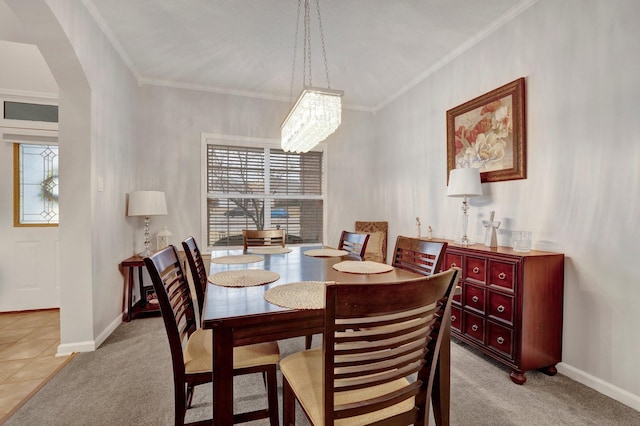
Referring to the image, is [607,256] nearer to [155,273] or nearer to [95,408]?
[155,273]

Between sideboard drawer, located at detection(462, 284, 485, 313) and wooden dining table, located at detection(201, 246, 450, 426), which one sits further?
sideboard drawer, located at detection(462, 284, 485, 313)

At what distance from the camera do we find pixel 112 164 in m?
2.81

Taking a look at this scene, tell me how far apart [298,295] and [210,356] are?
A: 1.63 feet

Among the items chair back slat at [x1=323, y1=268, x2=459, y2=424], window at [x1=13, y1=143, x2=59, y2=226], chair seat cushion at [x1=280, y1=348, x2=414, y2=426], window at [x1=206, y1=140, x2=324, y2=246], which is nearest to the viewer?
chair back slat at [x1=323, y1=268, x2=459, y2=424]

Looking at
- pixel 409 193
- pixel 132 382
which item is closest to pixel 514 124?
pixel 409 193

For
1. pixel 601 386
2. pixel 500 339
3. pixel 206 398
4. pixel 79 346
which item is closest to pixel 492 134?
pixel 500 339

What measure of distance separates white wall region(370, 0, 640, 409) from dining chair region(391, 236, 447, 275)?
39.3 inches

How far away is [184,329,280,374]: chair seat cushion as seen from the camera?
129 cm

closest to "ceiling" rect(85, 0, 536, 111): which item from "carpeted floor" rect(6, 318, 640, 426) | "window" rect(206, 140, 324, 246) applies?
"window" rect(206, 140, 324, 246)

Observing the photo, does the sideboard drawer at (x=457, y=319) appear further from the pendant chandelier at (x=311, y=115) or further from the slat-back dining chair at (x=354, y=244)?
the pendant chandelier at (x=311, y=115)

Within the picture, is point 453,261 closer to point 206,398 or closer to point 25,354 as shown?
point 206,398

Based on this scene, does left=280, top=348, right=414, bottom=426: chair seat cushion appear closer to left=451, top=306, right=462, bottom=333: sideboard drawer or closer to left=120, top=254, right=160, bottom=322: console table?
left=451, top=306, right=462, bottom=333: sideboard drawer

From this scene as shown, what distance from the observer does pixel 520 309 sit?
198 centimetres

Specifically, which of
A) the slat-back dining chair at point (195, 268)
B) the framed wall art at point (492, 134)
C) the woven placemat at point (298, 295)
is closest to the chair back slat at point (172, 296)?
the slat-back dining chair at point (195, 268)
